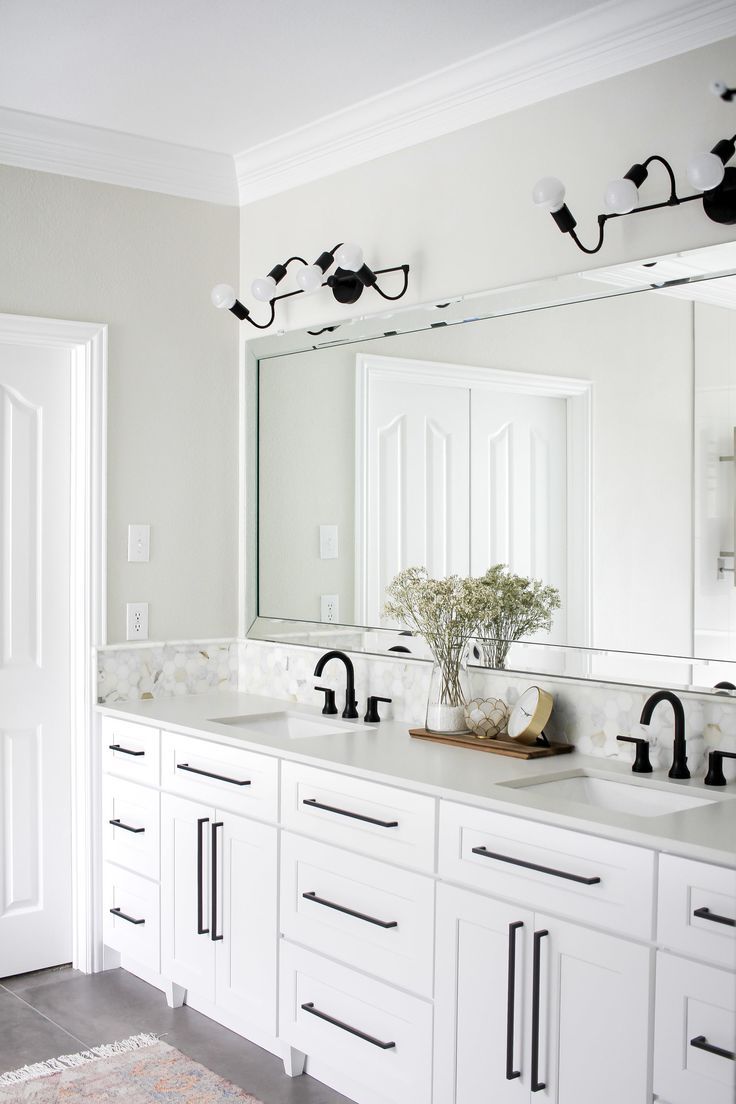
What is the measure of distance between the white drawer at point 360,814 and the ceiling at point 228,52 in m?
1.80

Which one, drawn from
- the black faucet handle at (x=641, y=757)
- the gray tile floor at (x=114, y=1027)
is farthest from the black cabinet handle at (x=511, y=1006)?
the gray tile floor at (x=114, y=1027)

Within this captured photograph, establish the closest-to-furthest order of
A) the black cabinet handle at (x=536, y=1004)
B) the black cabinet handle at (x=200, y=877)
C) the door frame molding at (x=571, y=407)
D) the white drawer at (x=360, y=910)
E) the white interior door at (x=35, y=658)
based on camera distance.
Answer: the black cabinet handle at (x=536, y=1004)
the white drawer at (x=360, y=910)
the door frame molding at (x=571, y=407)
the black cabinet handle at (x=200, y=877)
the white interior door at (x=35, y=658)

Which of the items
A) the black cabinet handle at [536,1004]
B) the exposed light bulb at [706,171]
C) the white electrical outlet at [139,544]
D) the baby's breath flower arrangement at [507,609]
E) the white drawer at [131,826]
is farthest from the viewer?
the white electrical outlet at [139,544]

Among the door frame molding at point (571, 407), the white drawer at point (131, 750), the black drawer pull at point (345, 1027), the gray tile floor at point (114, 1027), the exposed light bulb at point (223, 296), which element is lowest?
the gray tile floor at point (114, 1027)

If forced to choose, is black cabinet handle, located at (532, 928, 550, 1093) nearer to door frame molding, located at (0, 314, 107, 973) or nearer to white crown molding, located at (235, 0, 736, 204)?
door frame molding, located at (0, 314, 107, 973)

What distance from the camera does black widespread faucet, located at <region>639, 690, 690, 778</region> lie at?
2.37 m

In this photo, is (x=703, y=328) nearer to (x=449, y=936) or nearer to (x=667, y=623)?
(x=667, y=623)

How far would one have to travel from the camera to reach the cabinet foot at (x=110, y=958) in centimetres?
346

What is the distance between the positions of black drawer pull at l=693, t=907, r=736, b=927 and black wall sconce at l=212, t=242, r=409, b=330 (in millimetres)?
1884

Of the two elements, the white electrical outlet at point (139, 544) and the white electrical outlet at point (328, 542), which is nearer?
the white electrical outlet at point (328, 542)

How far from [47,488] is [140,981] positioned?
1.55 m

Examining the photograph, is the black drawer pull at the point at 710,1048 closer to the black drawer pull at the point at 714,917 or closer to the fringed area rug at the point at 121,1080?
the black drawer pull at the point at 714,917

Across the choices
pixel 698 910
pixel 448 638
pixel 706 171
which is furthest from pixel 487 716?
pixel 706 171

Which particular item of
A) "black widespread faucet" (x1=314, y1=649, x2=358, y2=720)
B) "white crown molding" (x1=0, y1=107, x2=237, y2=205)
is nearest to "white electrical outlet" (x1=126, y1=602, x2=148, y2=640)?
Answer: "black widespread faucet" (x1=314, y1=649, x2=358, y2=720)
